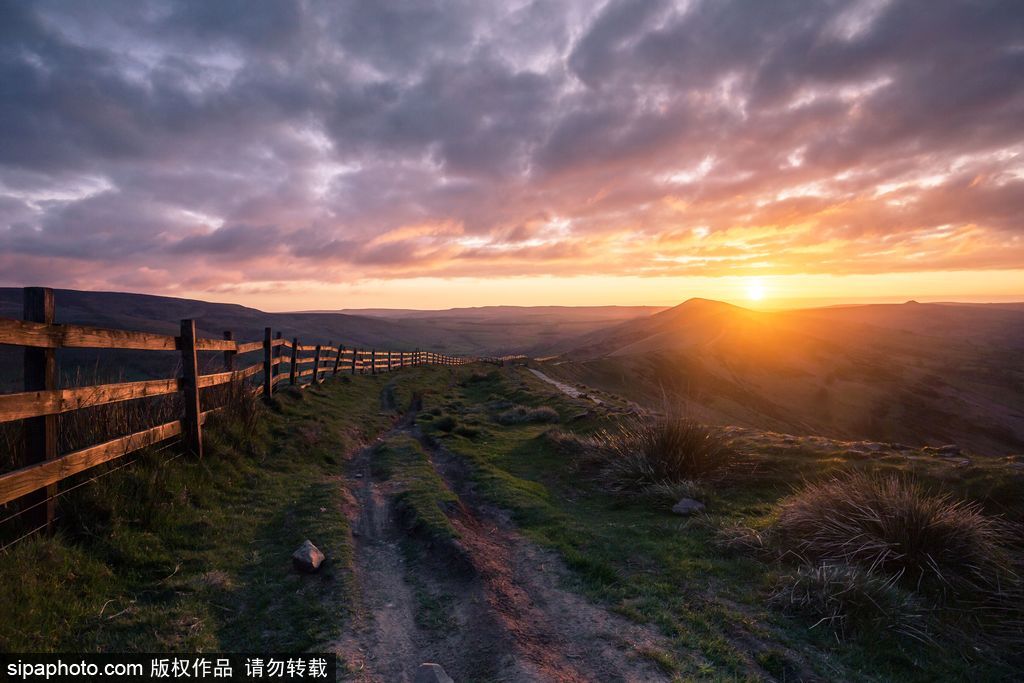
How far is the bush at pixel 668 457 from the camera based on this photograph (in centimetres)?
867

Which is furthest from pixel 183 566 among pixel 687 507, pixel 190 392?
pixel 687 507

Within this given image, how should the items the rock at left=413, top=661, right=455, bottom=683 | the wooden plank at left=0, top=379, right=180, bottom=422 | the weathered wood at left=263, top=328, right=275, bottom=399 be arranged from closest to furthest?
1. the rock at left=413, top=661, right=455, bottom=683
2. the wooden plank at left=0, top=379, right=180, bottom=422
3. the weathered wood at left=263, top=328, right=275, bottom=399

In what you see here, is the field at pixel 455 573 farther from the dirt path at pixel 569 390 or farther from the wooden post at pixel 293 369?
the dirt path at pixel 569 390

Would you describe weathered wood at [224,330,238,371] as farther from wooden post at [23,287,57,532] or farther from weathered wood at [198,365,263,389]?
wooden post at [23,287,57,532]

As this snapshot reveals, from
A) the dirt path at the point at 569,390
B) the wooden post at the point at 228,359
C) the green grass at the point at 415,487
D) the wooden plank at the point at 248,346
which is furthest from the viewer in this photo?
the dirt path at the point at 569,390

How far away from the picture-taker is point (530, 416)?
1583 cm

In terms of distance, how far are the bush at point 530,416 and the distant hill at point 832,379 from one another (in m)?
13.5

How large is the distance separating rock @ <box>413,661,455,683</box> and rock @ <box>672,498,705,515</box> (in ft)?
15.6

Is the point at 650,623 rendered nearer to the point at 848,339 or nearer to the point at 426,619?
the point at 426,619

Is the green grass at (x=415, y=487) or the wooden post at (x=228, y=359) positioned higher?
the wooden post at (x=228, y=359)

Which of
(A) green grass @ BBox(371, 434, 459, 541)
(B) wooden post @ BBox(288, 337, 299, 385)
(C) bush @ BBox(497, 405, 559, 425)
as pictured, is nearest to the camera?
(A) green grass @ BBox(371, 434, 459, 541)

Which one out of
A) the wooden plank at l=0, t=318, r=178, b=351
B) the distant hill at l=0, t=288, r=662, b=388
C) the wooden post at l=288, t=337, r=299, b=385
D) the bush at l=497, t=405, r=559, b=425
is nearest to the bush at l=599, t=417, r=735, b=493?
the bush at l=497, t=405, r=559, b=425

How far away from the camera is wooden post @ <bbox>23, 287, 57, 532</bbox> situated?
4797mm

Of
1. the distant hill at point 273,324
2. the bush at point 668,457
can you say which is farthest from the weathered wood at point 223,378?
the distant hill at point 273,324
